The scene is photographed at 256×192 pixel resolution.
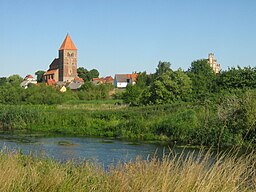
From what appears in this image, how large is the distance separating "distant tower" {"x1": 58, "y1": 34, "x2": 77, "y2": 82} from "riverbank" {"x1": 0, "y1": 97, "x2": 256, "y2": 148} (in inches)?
4018

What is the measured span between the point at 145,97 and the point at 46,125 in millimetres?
16676

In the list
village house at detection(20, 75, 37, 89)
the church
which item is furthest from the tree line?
the church

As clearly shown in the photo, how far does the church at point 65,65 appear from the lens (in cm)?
14775

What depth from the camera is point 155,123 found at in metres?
35.6

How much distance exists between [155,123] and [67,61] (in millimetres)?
117132

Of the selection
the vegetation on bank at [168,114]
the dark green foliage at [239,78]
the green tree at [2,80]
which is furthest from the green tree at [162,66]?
the green tree at [2,80]

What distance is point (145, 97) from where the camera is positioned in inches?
2189

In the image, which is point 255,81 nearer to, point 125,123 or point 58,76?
Result: point 125,123

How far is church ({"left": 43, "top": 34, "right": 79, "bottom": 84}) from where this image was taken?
14775 centimetres

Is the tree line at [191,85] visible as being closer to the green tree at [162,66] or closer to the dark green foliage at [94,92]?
the dark green foliage at [94,92]

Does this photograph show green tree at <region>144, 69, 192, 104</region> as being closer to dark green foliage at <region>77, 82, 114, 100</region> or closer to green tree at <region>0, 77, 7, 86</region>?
dark green foliage at <region>77, 82, 114, 100</region>

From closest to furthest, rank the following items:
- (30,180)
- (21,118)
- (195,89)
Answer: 1. (30,180)
2. (21,118)
3. (195,89)

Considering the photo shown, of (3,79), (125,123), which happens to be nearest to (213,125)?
(125,123)

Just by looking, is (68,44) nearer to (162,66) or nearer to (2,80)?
(2,80)
